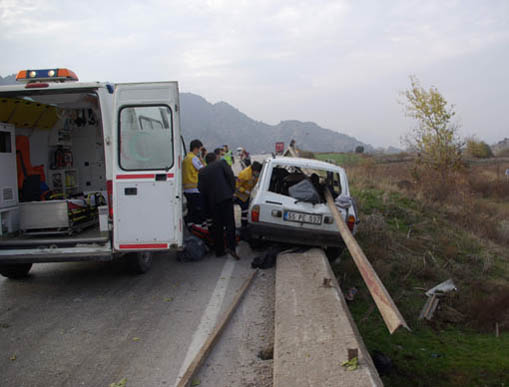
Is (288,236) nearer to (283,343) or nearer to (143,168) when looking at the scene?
(143,168)

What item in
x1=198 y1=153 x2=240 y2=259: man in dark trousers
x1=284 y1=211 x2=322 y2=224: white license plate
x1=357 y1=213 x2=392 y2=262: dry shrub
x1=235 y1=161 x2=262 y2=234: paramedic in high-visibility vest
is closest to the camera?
x1=284 y1=211 x2=322 y2=224: white license plate

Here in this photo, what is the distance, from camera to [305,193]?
8055 millimetres

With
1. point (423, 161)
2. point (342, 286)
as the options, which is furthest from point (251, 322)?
point (423, 161)

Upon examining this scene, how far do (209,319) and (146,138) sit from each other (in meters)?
2.60

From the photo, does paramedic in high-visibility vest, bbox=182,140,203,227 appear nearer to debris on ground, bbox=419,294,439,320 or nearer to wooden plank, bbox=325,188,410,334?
wooden plank, bbox=325,188,410,334

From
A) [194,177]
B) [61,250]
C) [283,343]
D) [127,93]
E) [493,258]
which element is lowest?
[493,258]

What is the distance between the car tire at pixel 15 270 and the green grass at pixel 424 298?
4974mm

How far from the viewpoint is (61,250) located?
20.4 ft

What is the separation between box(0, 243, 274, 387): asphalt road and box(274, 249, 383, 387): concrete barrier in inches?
11.5

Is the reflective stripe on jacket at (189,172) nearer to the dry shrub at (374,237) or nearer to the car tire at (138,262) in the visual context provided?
the car tire at (138,262)

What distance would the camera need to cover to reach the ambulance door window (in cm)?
627

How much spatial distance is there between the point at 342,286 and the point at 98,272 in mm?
3980

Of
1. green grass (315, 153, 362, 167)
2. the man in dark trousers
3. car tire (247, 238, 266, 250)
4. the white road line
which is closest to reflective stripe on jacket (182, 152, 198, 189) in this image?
the man in dark trousers

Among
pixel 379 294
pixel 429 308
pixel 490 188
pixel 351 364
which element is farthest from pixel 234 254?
pixel 490 188
